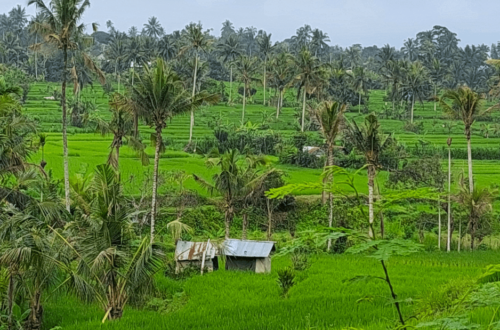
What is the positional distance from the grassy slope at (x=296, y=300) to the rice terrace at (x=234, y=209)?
0.08 meters

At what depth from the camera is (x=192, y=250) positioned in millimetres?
17906

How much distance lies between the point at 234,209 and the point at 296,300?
15611 mm

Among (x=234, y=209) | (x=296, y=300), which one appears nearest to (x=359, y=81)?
(x=234, y=209)

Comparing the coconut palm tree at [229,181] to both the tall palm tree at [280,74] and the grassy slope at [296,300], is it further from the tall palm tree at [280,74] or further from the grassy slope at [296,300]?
the tall palm tree at [280,74]

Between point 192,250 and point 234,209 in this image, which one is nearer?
point 192,250

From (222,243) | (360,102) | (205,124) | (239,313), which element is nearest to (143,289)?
(239,313)

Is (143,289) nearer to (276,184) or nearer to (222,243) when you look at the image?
(222,243)

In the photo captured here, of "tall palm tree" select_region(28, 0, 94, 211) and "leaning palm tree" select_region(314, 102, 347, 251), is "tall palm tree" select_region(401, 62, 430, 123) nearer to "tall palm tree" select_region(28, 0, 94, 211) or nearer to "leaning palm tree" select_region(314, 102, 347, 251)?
"leaning palm tree" select_region(314, 102, 347, 251)

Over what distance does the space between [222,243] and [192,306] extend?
4113mm

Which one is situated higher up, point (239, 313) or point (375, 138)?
point (375, 138)

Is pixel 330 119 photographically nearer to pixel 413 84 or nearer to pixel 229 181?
pixel 229 181

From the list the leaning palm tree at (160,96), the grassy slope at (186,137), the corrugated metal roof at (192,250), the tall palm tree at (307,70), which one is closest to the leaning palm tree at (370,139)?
the leaning palm tree at (160,96)

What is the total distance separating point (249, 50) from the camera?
92938mm

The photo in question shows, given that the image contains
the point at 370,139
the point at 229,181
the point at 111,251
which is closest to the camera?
the point at 111,251
